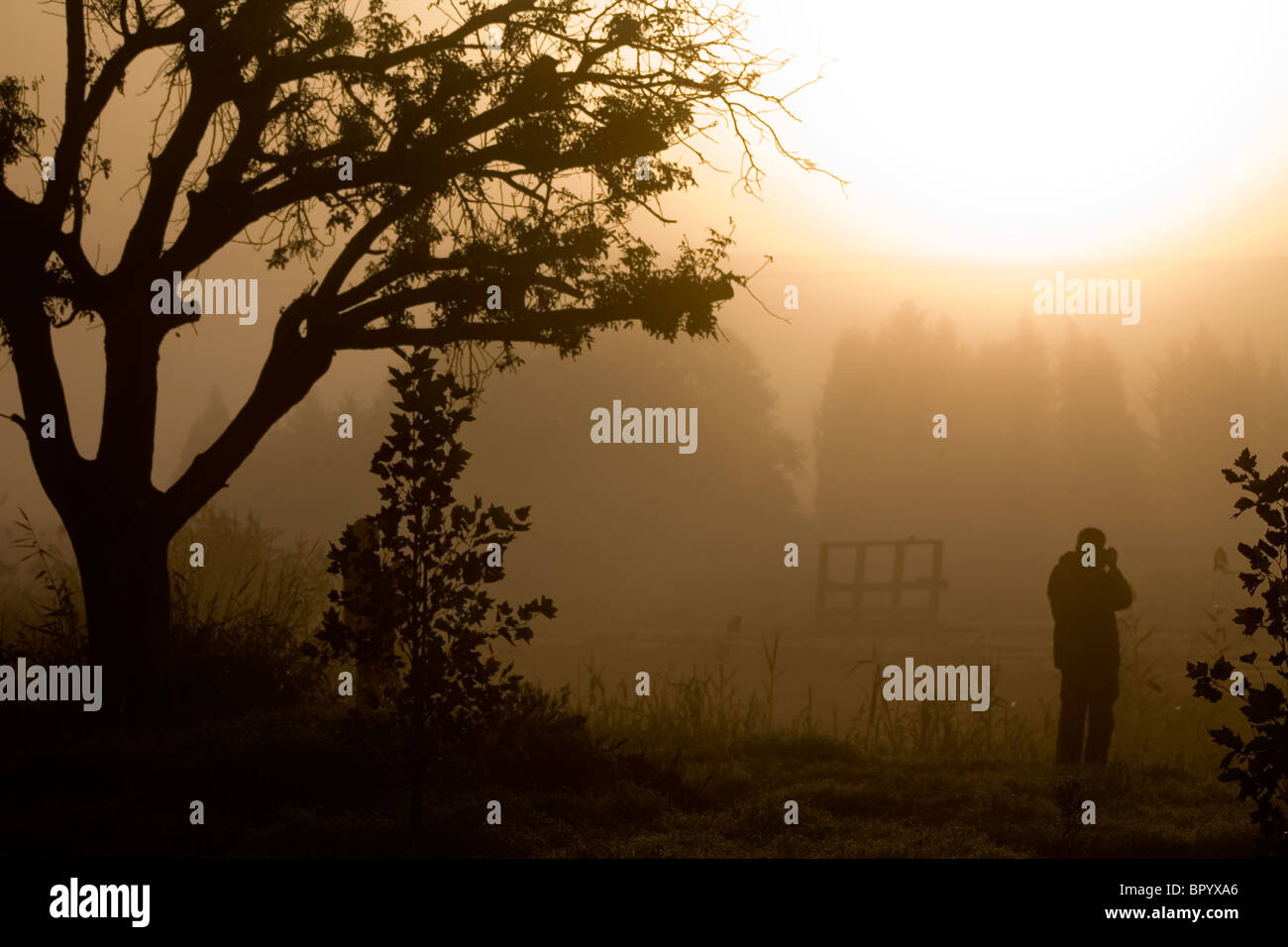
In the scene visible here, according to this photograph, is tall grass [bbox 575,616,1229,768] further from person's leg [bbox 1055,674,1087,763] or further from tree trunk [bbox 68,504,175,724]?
tree trunk [bbox 68,504,175,724]

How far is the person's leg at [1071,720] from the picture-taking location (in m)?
12.7

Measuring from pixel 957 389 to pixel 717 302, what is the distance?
74.1 metres

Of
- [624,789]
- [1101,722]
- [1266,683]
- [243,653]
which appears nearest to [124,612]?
[243,653]

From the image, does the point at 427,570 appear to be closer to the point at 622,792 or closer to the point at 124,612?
the point at 622,792

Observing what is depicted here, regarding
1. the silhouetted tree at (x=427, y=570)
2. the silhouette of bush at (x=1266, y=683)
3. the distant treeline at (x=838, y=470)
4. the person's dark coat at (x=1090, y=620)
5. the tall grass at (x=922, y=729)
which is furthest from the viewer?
the distant treeline at (x=838, y=470)

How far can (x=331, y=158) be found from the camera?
12562 mm

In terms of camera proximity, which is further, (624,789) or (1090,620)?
(1090,620)

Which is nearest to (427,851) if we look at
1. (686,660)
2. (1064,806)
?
(1064,806)

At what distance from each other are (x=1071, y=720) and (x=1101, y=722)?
302 mm

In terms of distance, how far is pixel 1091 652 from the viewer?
12.7m

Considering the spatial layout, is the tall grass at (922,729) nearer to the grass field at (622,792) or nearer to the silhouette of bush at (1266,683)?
the grass field at (622,792)

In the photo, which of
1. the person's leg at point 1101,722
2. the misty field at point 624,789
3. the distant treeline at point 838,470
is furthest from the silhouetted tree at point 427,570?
the distant treeline at point 838,470

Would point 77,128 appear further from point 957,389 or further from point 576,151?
point 957,389

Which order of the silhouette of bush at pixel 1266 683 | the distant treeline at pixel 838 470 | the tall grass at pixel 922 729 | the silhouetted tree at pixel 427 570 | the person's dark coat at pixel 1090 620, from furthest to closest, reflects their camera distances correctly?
the distant treeline at pixel 838 470
the tall grass at pixel 922 729
the person's dark coat at pixel 1090 620
the silhouetted tree at pixel 427 570
the silhouette of bush at pixel 1266 683
